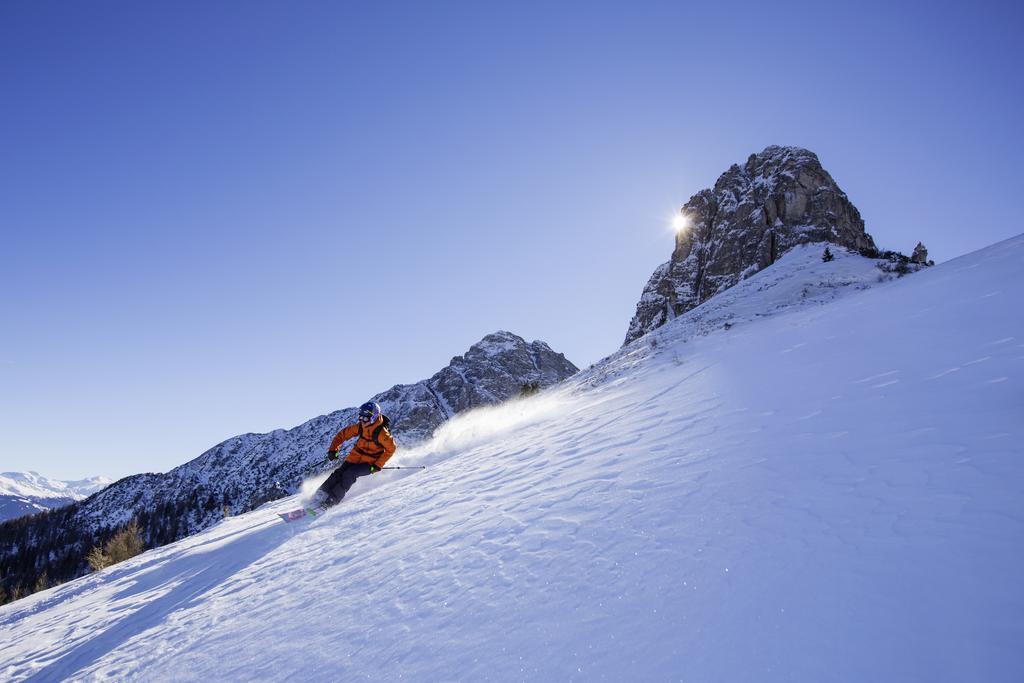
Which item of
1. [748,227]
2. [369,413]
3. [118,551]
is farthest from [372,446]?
[748,227]

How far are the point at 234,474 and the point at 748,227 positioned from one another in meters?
135

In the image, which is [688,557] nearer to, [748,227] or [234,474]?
[748,227]

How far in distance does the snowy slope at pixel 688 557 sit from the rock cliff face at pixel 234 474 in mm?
70945

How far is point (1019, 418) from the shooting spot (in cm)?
395

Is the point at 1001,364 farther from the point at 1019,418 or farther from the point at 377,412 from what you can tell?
the point at 377,412

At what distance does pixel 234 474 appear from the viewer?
12294 cm

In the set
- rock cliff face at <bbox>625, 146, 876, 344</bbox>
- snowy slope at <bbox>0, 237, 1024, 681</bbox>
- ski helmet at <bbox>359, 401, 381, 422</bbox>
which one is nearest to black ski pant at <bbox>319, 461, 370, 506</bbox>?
snowy slope at <bbox>0, 237, 1024, 681</bbox>

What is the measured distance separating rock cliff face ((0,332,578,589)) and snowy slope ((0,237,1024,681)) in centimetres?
7095

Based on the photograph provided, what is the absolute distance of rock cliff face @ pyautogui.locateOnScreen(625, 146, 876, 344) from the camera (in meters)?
53.7

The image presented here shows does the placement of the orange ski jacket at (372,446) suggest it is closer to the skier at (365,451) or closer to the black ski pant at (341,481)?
the skier at (365,451)

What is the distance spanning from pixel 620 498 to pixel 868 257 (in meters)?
32.9

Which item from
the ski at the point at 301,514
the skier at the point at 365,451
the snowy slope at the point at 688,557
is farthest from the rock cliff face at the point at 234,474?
the snowy slope at the point at 688,557

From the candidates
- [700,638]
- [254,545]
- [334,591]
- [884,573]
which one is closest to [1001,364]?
[884,573]

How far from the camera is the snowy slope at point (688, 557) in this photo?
2461 millimetres
